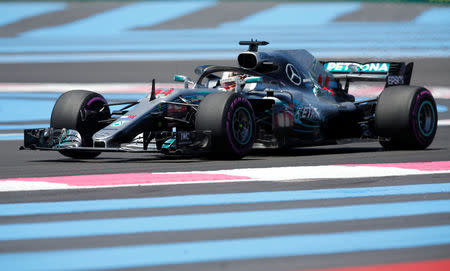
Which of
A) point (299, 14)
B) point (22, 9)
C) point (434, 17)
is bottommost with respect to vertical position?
point (22, 9)

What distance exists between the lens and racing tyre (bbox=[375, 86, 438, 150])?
39.4 ft

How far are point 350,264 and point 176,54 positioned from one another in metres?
33.0

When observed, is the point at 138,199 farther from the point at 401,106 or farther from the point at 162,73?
the point at 162,73

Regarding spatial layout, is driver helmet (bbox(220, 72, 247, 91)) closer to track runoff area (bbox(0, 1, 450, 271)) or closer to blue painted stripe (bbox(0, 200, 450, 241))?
track runoff area (bbox(0, 1, 450, 271))

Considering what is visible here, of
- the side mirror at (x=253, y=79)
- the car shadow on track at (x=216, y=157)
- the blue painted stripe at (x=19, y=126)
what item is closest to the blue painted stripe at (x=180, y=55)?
the blue painted stripe at (x=19, y=126)

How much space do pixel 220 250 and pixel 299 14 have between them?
54.0 meters

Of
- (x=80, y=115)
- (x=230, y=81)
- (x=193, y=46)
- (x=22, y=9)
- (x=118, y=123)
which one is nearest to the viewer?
(x=118, y=123)

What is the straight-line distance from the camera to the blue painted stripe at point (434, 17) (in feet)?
162

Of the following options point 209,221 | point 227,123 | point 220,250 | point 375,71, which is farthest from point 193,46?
point 220,250

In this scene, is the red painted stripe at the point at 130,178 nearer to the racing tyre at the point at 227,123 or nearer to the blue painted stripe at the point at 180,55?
the racing tyre at the point at 227,123

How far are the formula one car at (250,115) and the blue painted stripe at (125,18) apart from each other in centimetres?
4141

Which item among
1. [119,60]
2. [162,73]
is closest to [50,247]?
[162,73]

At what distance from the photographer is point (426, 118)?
12.5 meters

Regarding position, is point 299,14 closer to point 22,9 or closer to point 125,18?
point 125,18
